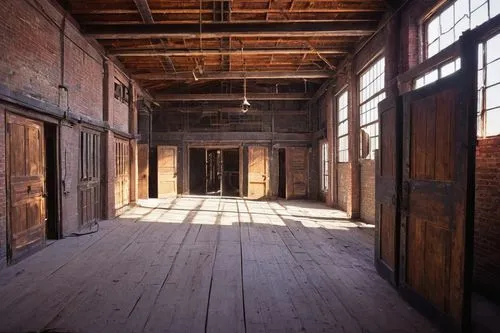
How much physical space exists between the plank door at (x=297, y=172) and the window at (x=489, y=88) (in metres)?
10.2

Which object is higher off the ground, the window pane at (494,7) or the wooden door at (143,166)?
the window pane at (494,7)

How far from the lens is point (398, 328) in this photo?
2832 millimetres

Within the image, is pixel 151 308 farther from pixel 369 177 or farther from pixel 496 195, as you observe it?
pixel 369 177

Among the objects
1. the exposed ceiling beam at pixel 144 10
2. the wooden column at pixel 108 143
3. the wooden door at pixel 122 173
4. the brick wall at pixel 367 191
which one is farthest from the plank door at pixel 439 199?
the wooden door at pixel 122 173

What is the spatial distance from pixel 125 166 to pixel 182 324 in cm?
848

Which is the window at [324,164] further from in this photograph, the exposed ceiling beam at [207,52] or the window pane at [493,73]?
the window pane at [493,73]

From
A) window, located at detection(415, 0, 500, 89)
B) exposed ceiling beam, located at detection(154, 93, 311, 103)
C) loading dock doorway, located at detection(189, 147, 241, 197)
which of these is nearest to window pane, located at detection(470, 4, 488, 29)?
window, located at detection(415, 0, 500, 89)

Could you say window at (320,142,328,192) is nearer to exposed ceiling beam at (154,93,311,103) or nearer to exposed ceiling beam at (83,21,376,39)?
exposed ceiling beam at (154,93,311,103)

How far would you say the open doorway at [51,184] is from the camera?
19.8ft

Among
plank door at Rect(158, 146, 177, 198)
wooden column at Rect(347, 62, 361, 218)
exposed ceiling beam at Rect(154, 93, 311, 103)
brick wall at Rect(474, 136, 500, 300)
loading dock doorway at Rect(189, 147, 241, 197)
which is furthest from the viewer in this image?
loading dock doorway at Rect(189, 147, 241, 197)

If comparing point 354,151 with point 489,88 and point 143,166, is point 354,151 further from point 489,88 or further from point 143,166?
point 143,166

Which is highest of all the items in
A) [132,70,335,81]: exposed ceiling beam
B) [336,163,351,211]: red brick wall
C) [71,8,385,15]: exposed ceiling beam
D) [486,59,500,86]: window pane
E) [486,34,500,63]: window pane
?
[71,8,385,15]: exposed ceiling beam

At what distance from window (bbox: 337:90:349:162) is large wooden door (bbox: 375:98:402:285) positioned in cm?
586

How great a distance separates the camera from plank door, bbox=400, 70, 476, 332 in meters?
2.57
